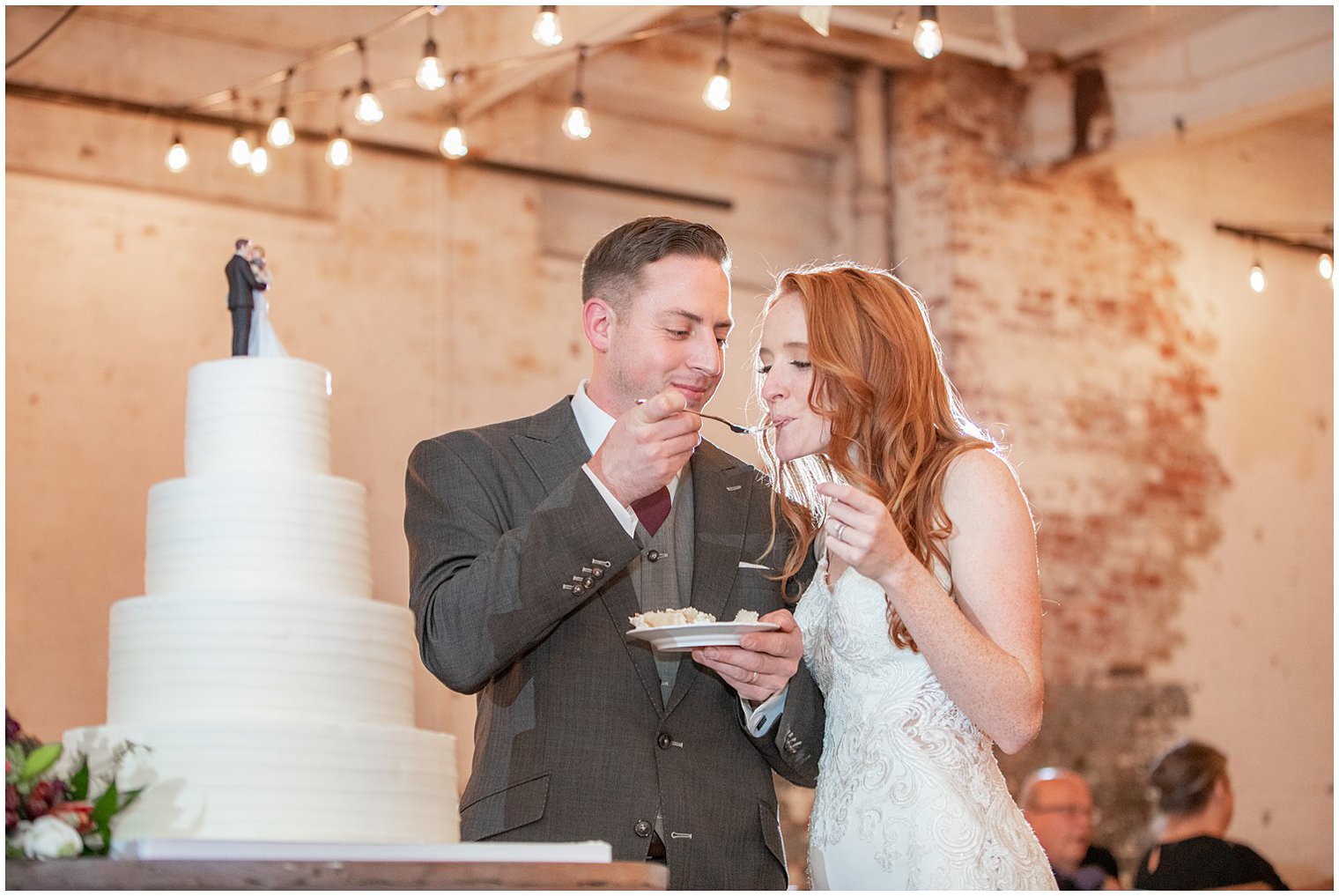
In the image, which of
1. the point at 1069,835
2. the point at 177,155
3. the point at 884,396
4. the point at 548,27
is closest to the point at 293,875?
the point at 884,396

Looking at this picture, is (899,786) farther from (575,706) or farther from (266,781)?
(266,781)

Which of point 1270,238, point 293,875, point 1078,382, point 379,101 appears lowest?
point 293,875

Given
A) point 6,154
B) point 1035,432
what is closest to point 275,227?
point 6,154

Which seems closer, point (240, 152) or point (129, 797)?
point (129, 797)

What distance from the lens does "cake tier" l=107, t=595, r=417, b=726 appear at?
1.94 m

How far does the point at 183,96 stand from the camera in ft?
22.6

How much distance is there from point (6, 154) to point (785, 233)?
394 centimetres

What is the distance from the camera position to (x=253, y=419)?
2119 millimetres

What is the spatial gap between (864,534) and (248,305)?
99 centimetres

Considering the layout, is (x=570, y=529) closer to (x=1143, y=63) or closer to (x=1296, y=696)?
(x=1143, y=63)

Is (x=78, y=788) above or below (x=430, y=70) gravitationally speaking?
below

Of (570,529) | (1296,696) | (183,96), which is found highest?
(183,96)

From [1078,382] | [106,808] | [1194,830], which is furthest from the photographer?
[1078,382]

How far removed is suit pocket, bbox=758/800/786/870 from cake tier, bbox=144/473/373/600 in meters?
1.08
